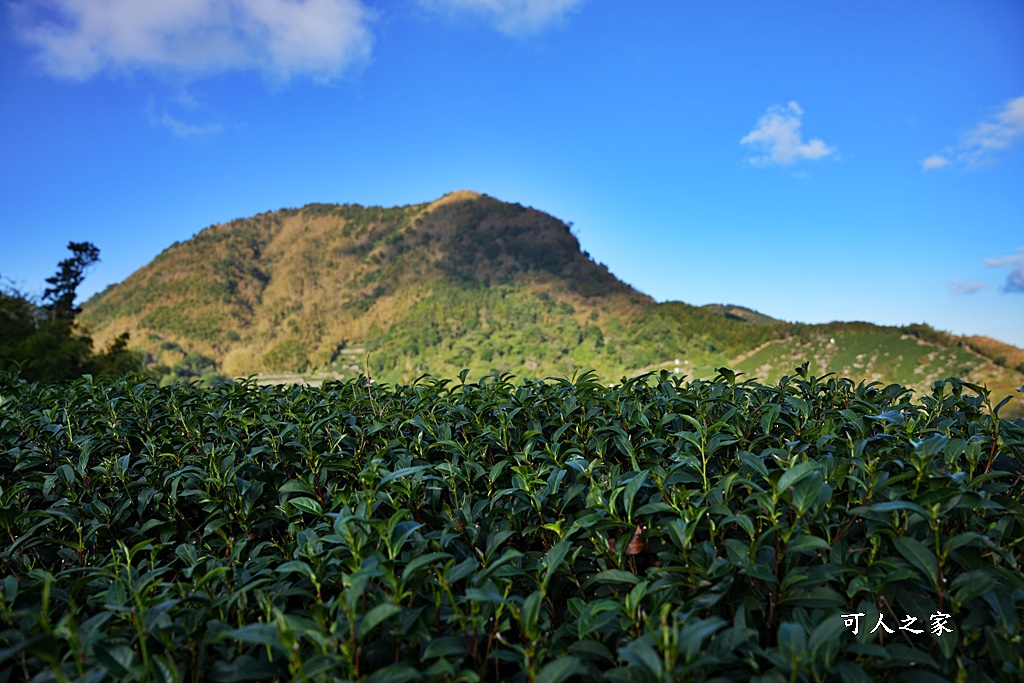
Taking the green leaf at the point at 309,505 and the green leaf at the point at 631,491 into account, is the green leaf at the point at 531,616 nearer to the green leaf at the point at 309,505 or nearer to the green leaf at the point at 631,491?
the green leaf at the point at 631,491

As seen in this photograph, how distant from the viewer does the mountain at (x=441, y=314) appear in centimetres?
1595

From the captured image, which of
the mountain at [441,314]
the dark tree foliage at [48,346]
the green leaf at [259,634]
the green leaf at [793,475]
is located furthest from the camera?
the mountain at [441,314]

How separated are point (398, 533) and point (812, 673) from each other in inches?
30.5

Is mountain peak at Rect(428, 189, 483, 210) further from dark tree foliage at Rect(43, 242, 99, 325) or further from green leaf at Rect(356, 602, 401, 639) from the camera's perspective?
green leaf at Rect(356, 602, 401, 639)

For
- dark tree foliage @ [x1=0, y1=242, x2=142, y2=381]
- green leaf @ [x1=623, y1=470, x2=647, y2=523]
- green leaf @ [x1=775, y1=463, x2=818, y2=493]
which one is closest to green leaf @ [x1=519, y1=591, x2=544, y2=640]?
green leaf @ [x1=623, y1=470, x2=647, y2=523]

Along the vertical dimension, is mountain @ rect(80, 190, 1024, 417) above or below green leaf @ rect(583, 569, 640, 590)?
above

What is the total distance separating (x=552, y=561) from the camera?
112 cm

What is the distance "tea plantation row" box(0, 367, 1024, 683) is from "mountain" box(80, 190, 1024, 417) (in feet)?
43.1

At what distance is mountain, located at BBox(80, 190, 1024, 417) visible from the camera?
15953mm

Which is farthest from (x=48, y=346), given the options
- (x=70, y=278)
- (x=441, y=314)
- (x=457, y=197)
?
(x=457, y=197)

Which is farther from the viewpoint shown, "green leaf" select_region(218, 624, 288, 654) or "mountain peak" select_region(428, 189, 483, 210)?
"mountain peak" select_region(428, 189, 483, 210)

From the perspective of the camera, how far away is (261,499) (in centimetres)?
169

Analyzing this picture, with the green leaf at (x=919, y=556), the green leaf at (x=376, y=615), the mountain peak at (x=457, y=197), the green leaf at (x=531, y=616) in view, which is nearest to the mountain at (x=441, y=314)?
the mountain peak at (x=457, y=197)

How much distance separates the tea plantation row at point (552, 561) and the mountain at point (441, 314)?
13.1 m
